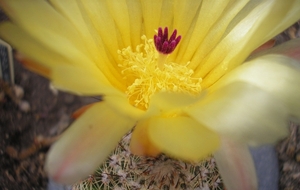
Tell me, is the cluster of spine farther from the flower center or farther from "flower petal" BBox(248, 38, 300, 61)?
"flower petal" BBox(248, 38, 300, 61)

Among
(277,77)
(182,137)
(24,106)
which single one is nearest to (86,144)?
(182,137)

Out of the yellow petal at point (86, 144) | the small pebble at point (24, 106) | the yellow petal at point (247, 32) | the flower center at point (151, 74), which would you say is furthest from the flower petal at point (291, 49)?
the small pebble at point (24, 106)

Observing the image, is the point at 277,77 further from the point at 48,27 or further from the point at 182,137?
the point at 48,27

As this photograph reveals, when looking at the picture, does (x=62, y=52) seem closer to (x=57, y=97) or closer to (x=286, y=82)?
(x=286, y=82)

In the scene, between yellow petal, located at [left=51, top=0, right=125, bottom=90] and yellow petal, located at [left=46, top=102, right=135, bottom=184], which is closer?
yellow petal, located at [left=46, top=102, right=135, bottom=184]

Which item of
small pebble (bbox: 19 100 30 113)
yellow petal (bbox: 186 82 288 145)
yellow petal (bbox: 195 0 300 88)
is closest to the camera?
yellow petal (bbox: 186 82 288 145)

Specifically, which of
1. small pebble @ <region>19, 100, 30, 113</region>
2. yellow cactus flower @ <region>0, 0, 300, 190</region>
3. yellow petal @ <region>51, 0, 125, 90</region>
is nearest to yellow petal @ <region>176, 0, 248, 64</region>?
yellow cactus flower @ <region>0, 0, 300, 190</region>

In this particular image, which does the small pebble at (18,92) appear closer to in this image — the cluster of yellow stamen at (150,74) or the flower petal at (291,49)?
the cluster of yellow stamen at (150,74)
